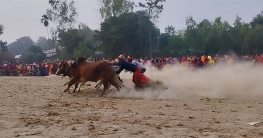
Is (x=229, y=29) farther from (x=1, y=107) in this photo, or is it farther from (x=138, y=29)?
(x=1, y=107)

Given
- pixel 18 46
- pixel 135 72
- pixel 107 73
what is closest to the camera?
pixel 107 73

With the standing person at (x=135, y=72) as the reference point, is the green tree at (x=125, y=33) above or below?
above

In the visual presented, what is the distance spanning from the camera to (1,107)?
1146 cm

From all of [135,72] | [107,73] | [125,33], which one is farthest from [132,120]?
[125,33]

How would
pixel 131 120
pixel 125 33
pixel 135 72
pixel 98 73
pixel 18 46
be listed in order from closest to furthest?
pixel 131 120, pixel 98 73, pixel 135 72, pixel 125 33, pixel 18 46

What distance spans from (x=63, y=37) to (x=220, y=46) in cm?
2632

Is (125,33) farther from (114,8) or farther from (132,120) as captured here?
(132,120)

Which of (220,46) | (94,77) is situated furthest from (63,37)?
(94,77)

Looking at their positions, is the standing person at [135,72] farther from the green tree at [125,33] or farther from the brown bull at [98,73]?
the green tree at [125,33]

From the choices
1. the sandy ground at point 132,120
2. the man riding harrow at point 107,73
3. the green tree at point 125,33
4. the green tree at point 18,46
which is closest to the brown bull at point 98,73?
the man riding harrow at point 107,73

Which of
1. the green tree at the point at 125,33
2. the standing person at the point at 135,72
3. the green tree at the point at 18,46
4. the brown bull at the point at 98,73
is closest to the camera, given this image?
the brown bull at the point at 98,73

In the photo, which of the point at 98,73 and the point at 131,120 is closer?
the point at 131,120

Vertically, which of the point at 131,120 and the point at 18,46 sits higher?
the point at 18,46

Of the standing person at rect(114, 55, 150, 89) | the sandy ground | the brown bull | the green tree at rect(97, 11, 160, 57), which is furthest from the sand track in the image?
the green tree at rect(97, 11, 160, 57)
